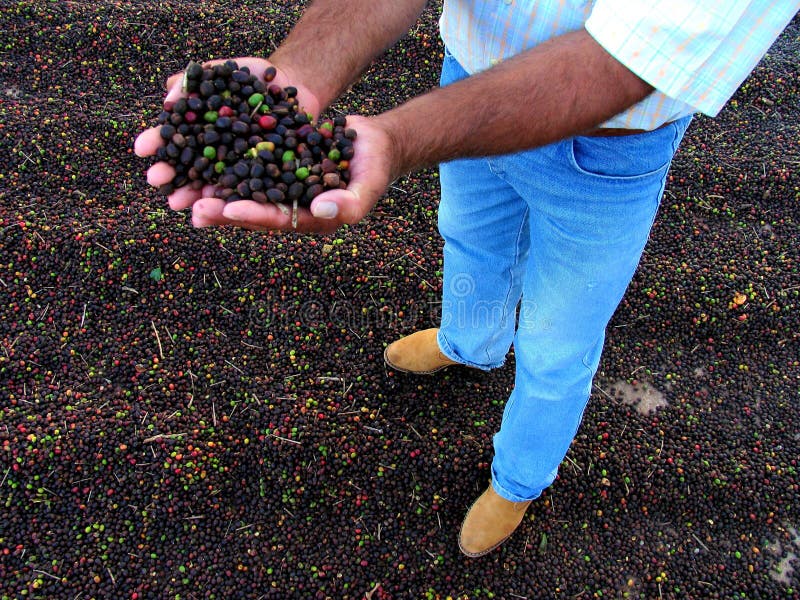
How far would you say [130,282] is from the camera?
3582 mm

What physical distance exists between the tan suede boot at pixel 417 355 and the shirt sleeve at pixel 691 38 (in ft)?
6.55

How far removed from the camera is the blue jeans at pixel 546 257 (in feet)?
6.10

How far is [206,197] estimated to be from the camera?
5.52ft

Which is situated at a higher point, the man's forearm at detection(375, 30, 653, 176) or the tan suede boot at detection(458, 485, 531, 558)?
the man's forearm at detection(375, 30, 653, 176)

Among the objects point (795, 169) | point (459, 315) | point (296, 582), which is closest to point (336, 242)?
point (459, 315)

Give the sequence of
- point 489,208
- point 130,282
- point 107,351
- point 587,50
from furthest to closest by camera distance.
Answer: point 130,282, point 107,351, point 489,208, point 587,50

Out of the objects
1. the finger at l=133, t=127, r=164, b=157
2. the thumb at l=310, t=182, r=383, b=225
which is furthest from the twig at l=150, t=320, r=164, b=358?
the thumb at l=310, t=182, r=383, b=225

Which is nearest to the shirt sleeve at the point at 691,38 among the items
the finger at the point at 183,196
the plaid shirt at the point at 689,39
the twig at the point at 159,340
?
the plaid shirt at the point at 689,39

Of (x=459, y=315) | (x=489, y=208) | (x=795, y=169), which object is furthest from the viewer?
(x=795, y=169)

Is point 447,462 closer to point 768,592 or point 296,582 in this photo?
point 296,582

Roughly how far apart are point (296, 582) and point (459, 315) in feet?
4.75

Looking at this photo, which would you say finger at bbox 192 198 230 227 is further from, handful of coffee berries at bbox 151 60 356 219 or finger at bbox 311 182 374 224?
finger at bbox 311 182 374 224

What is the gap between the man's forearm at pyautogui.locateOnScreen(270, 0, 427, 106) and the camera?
199 centimetres

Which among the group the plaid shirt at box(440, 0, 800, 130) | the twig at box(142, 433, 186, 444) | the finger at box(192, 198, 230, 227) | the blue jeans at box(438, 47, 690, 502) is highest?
the plaid shirt at box(440, 0, 800, 130)
